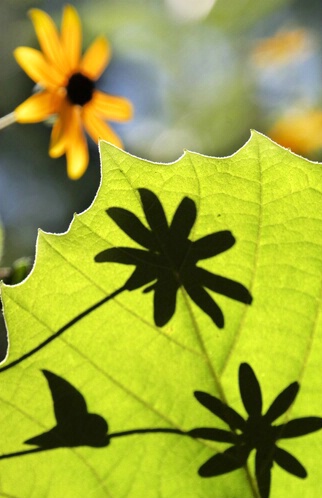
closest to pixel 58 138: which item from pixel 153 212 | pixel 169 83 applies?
pixel 153 212

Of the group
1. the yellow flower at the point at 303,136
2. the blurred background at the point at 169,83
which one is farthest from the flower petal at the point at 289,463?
the blurred background at the point at 169,83

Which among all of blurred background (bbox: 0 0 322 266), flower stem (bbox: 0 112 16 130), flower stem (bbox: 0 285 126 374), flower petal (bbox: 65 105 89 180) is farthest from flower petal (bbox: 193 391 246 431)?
blurred background (bbox: 0 0 322 266)

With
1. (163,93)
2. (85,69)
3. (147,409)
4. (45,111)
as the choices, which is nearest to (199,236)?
(147,409)

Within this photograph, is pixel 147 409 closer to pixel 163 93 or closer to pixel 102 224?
pixel 102 224

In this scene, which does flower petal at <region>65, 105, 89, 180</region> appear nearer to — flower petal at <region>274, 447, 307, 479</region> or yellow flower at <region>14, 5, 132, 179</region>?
yellow flower at <region>14, 5, 132, 179</region>

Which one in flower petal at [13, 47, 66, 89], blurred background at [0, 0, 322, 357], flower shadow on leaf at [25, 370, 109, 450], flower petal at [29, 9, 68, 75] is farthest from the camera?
blurred background at [0, 0, 322, 357]

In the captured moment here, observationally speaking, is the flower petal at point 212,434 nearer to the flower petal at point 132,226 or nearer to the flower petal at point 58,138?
the flower petal at point 132,226

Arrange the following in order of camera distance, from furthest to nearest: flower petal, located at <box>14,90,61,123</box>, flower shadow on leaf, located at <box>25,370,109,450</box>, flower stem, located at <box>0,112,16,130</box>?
flower petal, located at <box>14,90,61,123</box>, flower stem, located at <box>0,112,16,130</box>, flower shadow on leaf, located at <box>25,370,109,450</box>

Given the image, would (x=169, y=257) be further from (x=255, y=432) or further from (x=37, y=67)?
(x=37, y=67)
